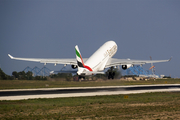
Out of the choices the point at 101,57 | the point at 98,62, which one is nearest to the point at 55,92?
the point at 98,62

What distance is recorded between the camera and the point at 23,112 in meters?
29.2

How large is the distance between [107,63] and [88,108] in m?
43.4

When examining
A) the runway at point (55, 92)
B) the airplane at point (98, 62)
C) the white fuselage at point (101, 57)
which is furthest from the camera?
the white fuselage at point (101, 57)

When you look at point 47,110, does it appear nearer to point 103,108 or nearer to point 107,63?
point 103,108

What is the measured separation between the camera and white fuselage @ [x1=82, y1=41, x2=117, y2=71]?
64.6 metres

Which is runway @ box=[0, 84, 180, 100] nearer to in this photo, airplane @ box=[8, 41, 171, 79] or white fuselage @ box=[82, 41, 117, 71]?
airplane @ box=[8, 41, 171, 79]

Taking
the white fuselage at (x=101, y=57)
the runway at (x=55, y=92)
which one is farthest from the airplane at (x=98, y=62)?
the runway at (x=55, y=92)

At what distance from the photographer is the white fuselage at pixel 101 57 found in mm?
64625

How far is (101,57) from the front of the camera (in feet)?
227

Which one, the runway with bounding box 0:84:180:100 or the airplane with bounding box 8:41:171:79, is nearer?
the runway with bounding box 0:84:180:100

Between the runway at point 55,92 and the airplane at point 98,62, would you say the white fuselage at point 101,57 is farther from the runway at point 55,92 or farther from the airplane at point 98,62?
the runway at point 55,92

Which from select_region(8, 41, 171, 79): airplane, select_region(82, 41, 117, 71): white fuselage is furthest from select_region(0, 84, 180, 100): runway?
select_region(82, 41, 117, 71): white fuselage

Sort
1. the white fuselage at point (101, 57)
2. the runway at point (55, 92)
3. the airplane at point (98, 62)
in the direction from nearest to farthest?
the runway at point (55, 92), the airplane at point (98, 62), the white fuselage at point (101, 57)

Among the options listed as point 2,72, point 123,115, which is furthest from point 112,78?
point 123,115
